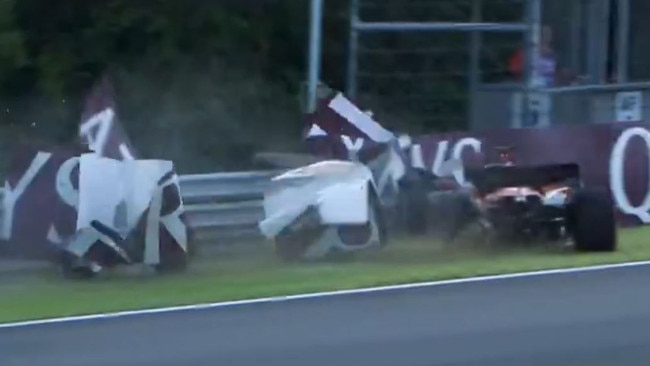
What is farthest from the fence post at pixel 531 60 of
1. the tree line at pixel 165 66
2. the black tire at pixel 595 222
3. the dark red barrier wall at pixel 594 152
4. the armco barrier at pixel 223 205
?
the black tire at pixel 595 222

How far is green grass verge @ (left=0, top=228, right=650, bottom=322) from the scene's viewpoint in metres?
13.7

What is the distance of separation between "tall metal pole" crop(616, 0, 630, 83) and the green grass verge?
24.8 ft

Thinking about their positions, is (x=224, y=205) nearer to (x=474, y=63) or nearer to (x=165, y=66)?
(x=165, y=66)

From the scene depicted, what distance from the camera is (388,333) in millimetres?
11492

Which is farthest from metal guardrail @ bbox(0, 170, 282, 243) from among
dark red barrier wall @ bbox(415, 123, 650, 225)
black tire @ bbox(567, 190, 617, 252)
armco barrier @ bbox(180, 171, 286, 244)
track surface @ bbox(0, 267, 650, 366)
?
track surface @ bbox(0, 267, 650, 366)

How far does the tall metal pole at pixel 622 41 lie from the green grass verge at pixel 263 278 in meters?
7.57

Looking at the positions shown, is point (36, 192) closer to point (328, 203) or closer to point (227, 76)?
point (328, 203)

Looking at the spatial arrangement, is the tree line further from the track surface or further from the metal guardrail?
the track surface

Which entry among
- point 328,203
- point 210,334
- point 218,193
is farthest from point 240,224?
point 210,334

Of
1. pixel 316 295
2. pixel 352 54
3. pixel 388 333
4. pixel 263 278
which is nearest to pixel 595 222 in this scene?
pixel 263 278

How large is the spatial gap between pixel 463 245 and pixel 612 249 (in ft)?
4.93

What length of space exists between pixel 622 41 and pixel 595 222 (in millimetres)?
8749

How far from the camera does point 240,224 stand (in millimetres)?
17078

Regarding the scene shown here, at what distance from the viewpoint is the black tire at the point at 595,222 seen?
52.4ft
